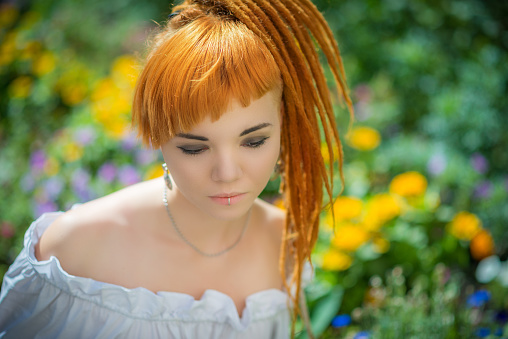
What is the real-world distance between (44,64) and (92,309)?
289cm

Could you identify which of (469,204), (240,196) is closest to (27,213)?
(240,196)

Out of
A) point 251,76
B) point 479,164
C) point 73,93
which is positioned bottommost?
point 479,164

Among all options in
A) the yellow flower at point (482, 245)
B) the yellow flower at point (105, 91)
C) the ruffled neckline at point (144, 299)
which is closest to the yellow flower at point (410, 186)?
the yellow flower at point (482, 245)

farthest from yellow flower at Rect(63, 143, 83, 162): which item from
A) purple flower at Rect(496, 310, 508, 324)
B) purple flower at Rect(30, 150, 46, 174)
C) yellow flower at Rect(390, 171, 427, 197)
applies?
purple flower at Rect(496, 310, 508, 324)

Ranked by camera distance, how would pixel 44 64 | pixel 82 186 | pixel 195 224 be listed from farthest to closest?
pixel 44 64, pixel 82 186, pixel 195 224

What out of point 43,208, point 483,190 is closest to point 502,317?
point 483,190

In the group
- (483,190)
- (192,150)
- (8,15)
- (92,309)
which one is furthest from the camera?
(8,15)

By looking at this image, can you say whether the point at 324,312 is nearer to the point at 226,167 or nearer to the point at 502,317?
the point at 502,317

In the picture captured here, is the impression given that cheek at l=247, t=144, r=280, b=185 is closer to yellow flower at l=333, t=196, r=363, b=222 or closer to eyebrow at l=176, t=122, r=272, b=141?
eyebrow at l=176, t=122, r=272, b=141

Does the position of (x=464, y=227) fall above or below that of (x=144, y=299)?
below

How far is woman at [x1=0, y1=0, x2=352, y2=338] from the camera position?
1141 millimetres

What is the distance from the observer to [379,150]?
3139 mm

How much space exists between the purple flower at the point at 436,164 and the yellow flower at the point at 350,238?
0.79 m

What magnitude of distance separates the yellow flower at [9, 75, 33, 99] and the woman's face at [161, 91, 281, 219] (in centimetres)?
283
